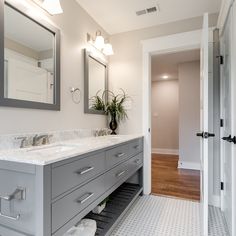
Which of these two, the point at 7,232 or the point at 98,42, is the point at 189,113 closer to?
the point at 98,42

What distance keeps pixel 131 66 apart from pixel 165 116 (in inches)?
132

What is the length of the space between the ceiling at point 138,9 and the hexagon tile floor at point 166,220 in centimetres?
241

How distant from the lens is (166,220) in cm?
201

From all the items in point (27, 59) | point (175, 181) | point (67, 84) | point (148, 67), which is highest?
point (148, 67)

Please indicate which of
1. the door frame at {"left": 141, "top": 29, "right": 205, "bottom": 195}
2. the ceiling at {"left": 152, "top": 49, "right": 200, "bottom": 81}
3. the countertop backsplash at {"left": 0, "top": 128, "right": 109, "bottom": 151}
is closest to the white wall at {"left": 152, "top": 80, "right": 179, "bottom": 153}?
the ceiling at {"left": 152, "top": 49, "right": 200, "bottom": 81}

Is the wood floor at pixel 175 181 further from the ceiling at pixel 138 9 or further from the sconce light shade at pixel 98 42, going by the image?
the ceiling at pixel 138 9

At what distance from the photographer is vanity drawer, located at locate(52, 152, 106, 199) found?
39.6 inches

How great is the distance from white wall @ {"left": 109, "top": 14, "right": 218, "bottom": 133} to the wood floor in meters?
1.03

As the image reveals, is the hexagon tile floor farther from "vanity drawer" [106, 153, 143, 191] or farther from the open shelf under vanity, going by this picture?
"vanity drawer" [106, 153, 143, 191]

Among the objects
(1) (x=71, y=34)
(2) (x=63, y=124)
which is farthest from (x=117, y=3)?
(2) (x=63, y=124)

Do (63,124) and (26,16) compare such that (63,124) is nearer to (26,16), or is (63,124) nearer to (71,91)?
(71,91)

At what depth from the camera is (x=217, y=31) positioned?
2359 mm

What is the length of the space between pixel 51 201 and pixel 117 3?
217 centimetres

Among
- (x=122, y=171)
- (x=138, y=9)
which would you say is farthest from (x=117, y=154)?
(x=138, y=9)
